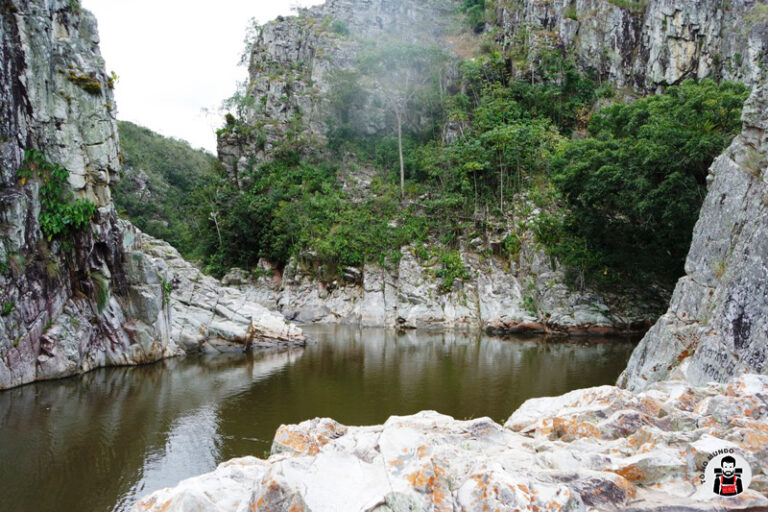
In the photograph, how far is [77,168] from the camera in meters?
19.5

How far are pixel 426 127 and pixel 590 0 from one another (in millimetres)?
20132

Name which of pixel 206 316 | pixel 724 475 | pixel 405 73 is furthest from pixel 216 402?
pixel 405 73

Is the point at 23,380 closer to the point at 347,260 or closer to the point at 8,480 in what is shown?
the point at 8,480

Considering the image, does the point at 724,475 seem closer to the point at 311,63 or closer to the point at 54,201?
the point at 54,201

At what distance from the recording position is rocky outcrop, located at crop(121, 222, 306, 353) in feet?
79.5

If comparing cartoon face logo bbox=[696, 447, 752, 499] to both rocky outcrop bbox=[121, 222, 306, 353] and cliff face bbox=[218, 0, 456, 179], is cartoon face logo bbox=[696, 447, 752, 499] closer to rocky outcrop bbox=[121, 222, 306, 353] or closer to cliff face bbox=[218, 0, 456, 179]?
rocky outcrop bbox=[121, 222, 306, 353]

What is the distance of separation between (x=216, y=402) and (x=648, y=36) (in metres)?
48.0

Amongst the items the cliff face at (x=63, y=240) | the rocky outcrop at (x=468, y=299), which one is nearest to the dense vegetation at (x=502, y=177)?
the rocky outcrop at (x=468, y=299)

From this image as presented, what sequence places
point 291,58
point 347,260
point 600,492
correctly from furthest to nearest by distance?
→ point 291,58 < point 347,260 < point 600,492

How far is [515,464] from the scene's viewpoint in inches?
230

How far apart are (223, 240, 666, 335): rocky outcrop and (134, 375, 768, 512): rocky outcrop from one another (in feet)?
77.6

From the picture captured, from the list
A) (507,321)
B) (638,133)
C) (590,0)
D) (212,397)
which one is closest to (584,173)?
(638,133)

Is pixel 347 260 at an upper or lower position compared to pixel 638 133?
lower

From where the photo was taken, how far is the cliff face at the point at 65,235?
666 inches
